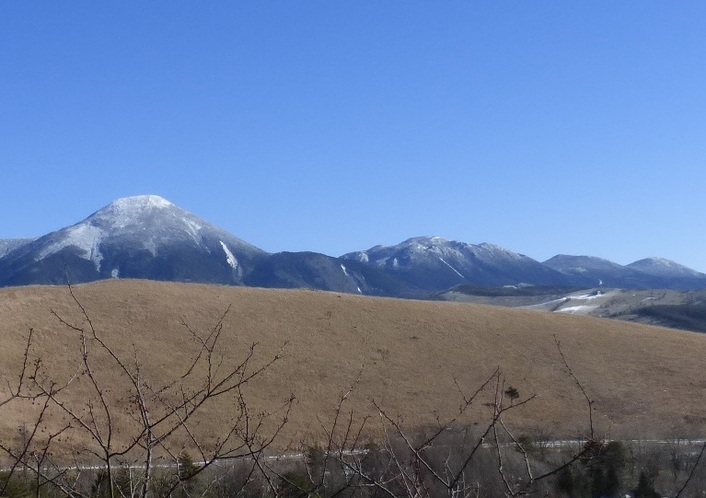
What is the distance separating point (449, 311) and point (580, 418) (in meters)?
A: 18.0

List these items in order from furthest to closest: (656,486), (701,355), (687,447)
Result: (701,355)
(687,447)
(656,486)

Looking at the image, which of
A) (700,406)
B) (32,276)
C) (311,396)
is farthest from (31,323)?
(32,276)

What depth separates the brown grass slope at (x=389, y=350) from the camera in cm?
3291

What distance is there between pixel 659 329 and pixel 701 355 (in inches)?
261

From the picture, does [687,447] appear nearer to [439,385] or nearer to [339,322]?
[439,385]

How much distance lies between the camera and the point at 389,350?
4169cm

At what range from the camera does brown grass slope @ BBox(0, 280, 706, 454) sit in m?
32.9

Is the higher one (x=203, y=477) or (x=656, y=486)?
(x=203, y=477)

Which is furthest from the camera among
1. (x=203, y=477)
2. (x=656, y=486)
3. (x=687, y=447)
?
(x=687, y=447)

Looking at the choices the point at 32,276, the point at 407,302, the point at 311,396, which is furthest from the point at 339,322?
the point at 32,276

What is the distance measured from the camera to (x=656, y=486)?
20.8 m

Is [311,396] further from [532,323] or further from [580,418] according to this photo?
[532,323]

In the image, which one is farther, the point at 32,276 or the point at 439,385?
the point at 32,276

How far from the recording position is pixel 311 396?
34438mm
